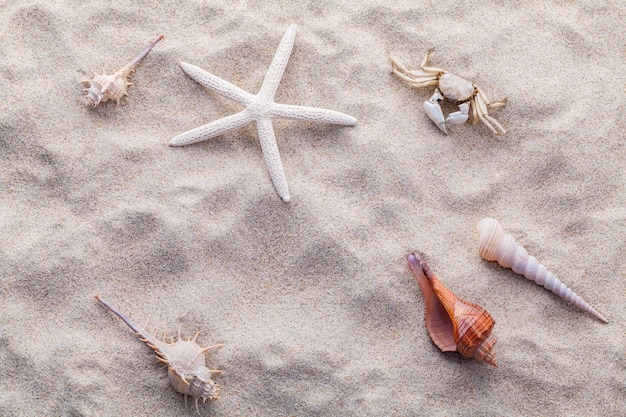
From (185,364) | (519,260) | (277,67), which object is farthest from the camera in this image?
(277,67)

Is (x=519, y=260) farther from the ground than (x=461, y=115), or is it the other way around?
(x=461, y=115)

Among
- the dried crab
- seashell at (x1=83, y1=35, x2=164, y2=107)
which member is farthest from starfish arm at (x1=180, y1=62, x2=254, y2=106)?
the dried crab

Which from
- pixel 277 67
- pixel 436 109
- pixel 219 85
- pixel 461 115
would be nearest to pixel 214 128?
pixel 219 85

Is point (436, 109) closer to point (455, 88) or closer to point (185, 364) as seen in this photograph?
point (455, 88)

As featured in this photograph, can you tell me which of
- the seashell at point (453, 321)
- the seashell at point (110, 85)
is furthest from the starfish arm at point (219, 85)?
the seashell at point (453, 321)

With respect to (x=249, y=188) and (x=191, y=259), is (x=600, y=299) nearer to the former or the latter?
(x=249, y=188)

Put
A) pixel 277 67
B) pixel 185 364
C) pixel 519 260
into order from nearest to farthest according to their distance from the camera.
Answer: pixel 185 364
pixel 519 260
pixel 277 67

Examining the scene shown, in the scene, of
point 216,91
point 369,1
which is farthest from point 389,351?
point 369,1
